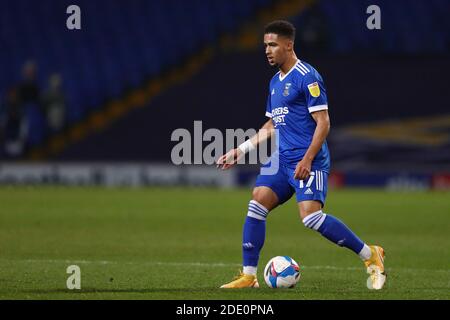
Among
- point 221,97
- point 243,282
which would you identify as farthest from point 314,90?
point 221,97

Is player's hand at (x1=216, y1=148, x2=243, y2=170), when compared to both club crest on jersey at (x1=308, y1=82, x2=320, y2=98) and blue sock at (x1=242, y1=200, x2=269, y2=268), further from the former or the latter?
club crest on jersey at (x1=308, y1=82, x2=320, y2=98)

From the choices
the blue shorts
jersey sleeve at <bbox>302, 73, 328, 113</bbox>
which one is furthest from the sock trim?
jersey sleeve at <bbox>302, 73, 328, 113</bbox>

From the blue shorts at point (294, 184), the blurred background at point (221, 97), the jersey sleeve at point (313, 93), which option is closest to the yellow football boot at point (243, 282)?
the blue shorts at point (294, 184)

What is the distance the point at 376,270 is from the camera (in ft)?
27.8

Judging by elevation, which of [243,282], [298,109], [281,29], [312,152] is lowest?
[243,282]

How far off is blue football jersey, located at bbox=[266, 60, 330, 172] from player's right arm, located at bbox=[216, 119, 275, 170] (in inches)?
8.0

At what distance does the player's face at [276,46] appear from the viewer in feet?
27.9

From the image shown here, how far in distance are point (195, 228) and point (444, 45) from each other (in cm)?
1142

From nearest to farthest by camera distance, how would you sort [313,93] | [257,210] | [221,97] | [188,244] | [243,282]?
[313,93]
[243,282]
[257,210]
[188,244]
[221,97]

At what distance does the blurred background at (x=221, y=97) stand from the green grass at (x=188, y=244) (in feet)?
5.09

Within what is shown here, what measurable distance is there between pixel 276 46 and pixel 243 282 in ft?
6.49

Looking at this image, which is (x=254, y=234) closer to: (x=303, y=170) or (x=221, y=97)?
(x=303, y=170)

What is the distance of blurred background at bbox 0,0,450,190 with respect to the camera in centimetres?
2372

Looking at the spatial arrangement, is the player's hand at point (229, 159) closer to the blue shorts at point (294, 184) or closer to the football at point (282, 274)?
the blue shorts at point (294, 184)
